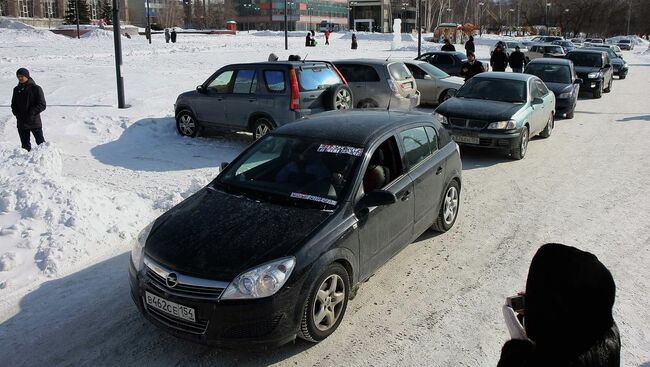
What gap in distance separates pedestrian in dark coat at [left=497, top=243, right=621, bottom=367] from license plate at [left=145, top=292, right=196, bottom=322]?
8.19 feet

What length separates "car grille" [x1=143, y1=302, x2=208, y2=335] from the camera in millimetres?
3734

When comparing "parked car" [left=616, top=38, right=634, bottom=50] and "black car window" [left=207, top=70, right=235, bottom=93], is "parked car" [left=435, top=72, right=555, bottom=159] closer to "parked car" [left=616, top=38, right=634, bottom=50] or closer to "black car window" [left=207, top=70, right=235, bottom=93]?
"black car window" [left=207, top=70, right=235, bottom=93]

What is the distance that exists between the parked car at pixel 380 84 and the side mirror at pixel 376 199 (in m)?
8.63

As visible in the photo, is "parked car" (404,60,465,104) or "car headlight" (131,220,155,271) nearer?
"car headlight" (131,220,155,271)

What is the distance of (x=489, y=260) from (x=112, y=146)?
7.85m

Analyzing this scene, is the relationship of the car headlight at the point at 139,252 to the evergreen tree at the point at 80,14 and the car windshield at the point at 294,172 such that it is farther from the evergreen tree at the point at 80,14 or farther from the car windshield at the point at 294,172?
the evergreen tree at the point at 80,14

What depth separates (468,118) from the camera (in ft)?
33.8

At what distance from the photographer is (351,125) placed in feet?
17.5

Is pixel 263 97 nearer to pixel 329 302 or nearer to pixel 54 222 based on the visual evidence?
pixel 54 222

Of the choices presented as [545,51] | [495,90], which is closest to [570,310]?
[495,90]

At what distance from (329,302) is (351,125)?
1898 millimetres

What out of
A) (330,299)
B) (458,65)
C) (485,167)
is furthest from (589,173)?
(458,65)

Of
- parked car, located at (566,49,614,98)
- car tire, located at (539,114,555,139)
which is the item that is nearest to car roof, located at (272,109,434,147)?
car tire, located at (539,114,555,139)

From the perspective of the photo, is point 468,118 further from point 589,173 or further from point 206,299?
point 206,299
